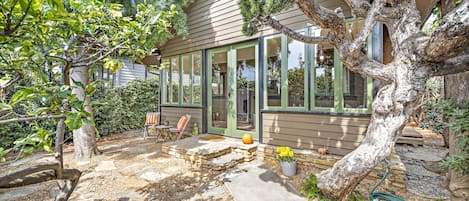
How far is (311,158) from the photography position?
3797 millimetres

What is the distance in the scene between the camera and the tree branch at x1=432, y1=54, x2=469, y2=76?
6.22 ft

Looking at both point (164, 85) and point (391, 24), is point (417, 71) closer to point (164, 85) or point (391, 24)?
point (391, 24)

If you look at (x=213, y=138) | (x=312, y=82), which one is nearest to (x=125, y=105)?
(x=213, y=138)

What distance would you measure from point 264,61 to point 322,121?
173cm

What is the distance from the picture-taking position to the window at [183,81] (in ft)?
20.4

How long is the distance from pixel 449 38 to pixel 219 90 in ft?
15.2

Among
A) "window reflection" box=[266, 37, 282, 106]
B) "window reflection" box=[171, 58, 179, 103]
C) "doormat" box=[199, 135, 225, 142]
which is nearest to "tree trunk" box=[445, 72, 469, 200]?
"window reflection" box=[266, 37, 282, 106]

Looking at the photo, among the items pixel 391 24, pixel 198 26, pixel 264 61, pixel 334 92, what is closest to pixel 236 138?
pixel 264 61

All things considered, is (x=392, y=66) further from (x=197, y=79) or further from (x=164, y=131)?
(x=164, y=131)

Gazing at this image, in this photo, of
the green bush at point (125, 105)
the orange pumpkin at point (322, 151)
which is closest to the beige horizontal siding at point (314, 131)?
the orange pumpkin at point (322, 151)

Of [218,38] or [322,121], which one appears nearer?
[322,121]

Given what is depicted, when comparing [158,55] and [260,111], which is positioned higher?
[158,55]

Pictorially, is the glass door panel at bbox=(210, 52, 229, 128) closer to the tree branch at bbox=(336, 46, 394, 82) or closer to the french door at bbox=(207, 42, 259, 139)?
the french door at bbox=(207, 42, 259, 139)

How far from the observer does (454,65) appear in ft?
6.29
